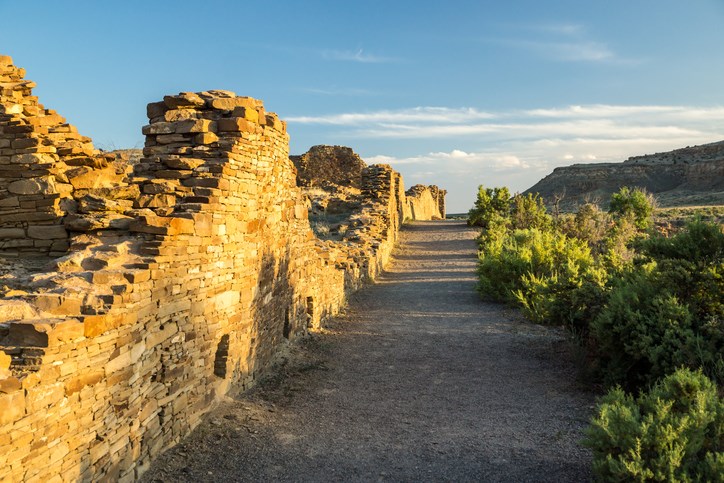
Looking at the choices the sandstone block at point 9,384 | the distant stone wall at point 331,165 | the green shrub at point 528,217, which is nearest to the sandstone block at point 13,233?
the sandstone block at point 9,384

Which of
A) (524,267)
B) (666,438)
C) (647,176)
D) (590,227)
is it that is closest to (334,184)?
(590,227)

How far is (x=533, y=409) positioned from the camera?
640cm

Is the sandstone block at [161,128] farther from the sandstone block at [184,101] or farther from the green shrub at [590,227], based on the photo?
the green shrub at [590,227]

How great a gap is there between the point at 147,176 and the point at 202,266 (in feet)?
4.75

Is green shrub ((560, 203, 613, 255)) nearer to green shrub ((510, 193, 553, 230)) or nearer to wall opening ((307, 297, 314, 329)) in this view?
green shrub ((510, 193, 553, 230))

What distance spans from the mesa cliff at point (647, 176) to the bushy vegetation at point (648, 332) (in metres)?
38.0

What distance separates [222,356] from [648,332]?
5.01 meters

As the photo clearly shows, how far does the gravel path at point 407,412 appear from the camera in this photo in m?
5.00

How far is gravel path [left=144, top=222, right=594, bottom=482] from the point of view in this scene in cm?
500

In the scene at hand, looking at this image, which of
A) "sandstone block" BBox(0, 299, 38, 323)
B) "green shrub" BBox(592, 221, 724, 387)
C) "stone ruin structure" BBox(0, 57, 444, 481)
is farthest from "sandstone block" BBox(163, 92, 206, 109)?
"green shrub" BBox(592, 221, 724, 387)

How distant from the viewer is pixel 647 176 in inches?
2149

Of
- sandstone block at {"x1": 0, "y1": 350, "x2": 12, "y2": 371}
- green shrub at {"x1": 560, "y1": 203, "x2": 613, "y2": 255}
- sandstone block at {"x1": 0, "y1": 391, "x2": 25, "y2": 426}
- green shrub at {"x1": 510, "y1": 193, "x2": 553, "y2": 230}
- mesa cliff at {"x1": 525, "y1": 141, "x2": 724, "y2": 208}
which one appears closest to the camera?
sandstone block at {"x1": 0, "y1": 391, "x2": 25, "y2": 426}

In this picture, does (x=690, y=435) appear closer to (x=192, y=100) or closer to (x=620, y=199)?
(x=192, y=100)

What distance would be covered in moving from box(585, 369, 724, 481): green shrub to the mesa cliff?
148ft
